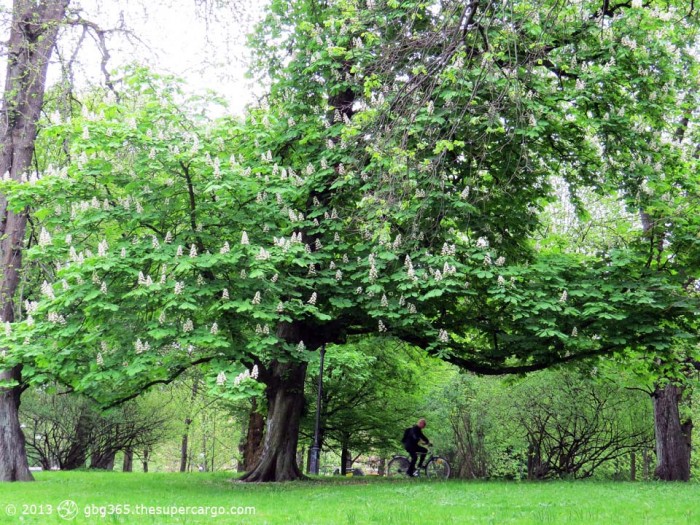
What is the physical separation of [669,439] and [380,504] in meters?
12.7

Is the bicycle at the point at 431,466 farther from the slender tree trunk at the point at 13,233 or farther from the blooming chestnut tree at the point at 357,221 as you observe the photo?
the slender tree trunk at the point at 13,233

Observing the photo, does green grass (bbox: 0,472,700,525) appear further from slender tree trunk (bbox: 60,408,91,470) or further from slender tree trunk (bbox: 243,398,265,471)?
slender tree trunk (bbox: 60,408,91,470)

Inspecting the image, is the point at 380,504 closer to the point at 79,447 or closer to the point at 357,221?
the point at 357,221

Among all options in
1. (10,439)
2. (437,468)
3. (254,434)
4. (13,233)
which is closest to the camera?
Result: (10,439)

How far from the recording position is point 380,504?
9.52 metres

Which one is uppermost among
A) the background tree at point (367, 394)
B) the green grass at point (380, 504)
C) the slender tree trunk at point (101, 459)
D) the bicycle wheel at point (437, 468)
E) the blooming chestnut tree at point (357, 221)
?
the blooming chestnut tree at point (357, 221)

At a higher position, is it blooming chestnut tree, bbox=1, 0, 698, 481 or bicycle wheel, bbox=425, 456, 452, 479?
blooming chestnut tree, bbox=1, 0, 698, 481

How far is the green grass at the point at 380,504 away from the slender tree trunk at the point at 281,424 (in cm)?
114

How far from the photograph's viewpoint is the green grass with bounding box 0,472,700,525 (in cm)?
773

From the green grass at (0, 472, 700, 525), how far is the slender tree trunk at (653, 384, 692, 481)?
23.3 feet

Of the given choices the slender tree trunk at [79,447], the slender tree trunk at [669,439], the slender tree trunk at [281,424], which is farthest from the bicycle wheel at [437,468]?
the slender tree trunk at [79,447]

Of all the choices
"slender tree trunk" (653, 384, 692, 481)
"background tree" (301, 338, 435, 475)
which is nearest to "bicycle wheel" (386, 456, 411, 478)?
"background tree" (301, 338, 435, 475)

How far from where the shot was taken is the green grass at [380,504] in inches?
304

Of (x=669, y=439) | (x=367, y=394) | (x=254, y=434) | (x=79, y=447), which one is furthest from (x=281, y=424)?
(x=79, y=447)
